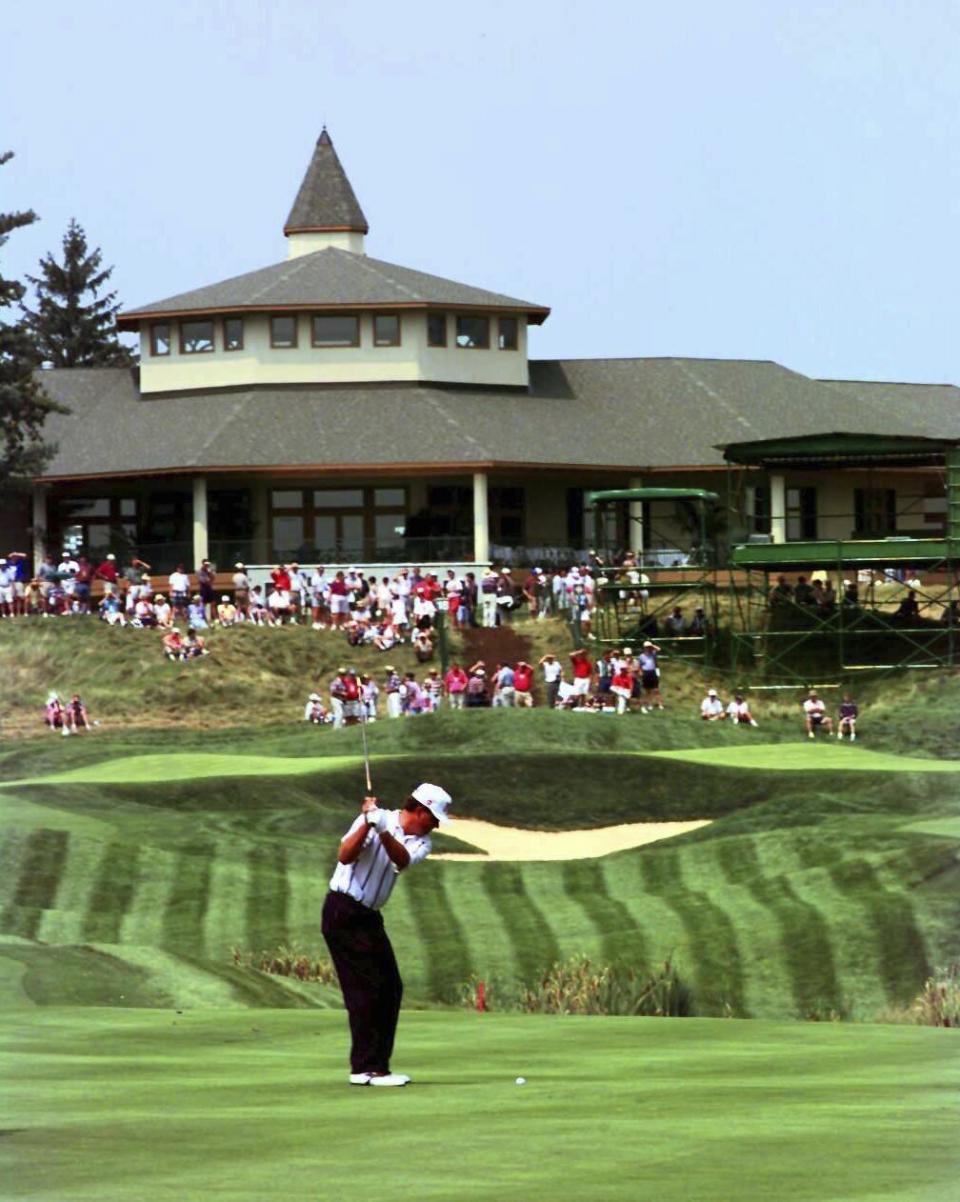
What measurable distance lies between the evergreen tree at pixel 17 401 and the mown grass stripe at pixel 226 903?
34185 mm

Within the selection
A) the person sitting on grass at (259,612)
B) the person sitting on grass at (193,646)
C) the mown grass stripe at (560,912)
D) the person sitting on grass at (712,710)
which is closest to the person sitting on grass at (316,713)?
the person sitting on grass at (193,646)

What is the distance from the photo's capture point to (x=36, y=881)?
2908cm

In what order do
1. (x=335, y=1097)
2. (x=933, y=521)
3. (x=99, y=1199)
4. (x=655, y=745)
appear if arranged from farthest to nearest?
(x=933, y=521) → (x=655, y=745) → (x=335, y=1097) → (x=99, y=1199)

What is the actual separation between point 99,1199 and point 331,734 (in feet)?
126

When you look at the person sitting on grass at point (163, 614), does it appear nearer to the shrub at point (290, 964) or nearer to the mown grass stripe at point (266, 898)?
the mown grass stripe at point (266, 898)

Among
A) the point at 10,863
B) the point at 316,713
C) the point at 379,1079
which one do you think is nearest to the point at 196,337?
the point at 316,713

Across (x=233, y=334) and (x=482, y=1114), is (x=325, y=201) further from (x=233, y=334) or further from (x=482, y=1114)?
(x=482, y=1114)

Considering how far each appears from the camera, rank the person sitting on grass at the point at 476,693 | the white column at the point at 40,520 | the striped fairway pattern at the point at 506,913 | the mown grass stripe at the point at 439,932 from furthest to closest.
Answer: the white column at the point at 40,520, the person sitting on grass at the point at 476,693, the mown grass stripe at the point at 439,932, the striped fairway pattern at the point at 506,913

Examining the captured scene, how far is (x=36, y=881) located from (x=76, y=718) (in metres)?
22.5

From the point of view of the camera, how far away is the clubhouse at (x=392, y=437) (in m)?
68.3

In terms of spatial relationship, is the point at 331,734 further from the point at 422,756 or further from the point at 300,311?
the point at 300,311

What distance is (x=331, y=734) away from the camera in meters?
47.5

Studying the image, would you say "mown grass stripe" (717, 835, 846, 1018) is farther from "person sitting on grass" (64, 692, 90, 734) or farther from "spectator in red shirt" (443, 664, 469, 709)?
"person sitting on grass" (64, 692, 90, 734)

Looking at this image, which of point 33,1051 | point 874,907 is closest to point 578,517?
point 874,907
